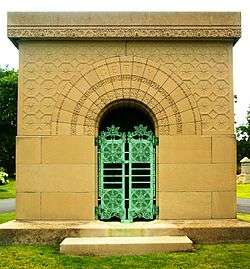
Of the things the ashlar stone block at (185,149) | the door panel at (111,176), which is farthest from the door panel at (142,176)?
the ashlar stone block at (185,149)

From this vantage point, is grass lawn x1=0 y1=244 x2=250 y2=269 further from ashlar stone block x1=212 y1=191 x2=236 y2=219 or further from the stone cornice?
the stone cornice

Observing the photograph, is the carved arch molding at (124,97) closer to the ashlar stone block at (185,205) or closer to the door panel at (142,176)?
the door panel at (142,176)

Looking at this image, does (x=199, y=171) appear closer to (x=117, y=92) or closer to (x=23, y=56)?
(x=117, y=92)

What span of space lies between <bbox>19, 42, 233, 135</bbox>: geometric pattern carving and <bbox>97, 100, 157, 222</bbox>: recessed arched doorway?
328 millimetres

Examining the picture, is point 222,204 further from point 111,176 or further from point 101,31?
point 101,31

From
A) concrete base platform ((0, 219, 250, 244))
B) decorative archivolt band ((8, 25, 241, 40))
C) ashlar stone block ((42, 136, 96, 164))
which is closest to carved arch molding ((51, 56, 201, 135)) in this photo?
ashlar stone block ((42, 136, 96, 164))

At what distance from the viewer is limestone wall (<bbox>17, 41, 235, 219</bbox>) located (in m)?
9.72

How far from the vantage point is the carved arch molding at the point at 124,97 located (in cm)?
984

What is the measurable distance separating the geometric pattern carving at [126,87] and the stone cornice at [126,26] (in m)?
0.28

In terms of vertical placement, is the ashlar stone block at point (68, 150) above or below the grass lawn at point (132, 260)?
above

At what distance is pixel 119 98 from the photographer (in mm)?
9852

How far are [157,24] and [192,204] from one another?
12.1ft

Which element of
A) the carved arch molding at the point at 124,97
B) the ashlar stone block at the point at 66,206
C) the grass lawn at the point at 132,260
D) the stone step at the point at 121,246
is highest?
the carved arch molding at the point at 124,97

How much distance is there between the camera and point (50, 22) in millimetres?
9867
